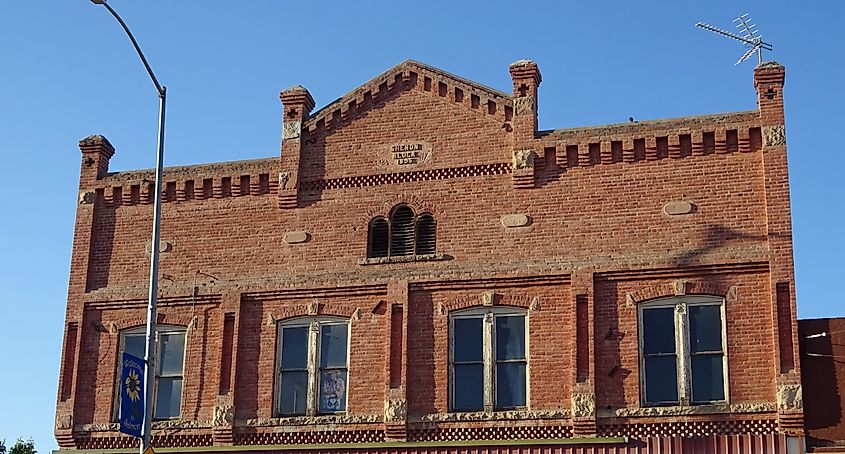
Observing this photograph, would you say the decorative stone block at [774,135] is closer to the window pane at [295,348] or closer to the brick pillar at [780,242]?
the brick pillar at [780,242]

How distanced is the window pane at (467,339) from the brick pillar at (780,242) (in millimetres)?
5357

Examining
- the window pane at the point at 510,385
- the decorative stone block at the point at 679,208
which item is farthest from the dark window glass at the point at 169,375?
the decorative stone block at the point at 679,208

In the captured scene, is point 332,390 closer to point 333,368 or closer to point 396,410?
point 333,368

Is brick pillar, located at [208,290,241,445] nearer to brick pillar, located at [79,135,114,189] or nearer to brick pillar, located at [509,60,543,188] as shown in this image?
brick pillar, located at [79,135,114,189]

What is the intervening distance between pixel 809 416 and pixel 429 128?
9.11 m

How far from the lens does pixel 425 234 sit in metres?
23.5

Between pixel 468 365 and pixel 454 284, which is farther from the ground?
pixel 454 284

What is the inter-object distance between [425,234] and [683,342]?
5436mm

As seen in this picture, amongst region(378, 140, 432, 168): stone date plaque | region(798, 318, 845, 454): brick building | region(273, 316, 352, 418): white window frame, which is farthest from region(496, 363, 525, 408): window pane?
region(798, 318, 845, 454): brick building

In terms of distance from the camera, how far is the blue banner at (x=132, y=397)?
17.3 m

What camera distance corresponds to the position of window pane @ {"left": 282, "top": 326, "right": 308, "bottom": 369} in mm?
23391

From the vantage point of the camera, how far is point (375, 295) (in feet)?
76.2

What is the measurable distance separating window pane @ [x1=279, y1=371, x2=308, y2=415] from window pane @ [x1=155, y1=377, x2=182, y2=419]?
2.20 metres

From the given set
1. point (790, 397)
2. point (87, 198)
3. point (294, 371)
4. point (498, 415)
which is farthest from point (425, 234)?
point (87, 198)
